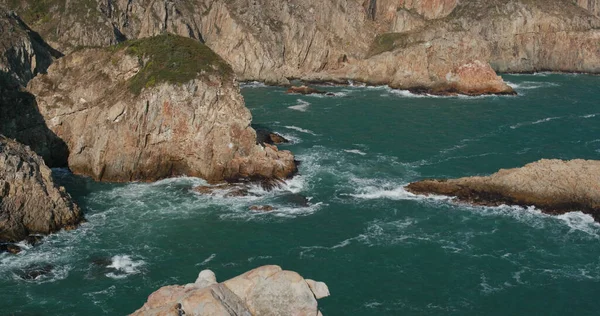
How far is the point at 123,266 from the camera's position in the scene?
2096 inches

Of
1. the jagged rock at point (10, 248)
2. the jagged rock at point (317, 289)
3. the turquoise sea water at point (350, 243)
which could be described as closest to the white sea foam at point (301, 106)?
the turquoise sea water at point (350, 243)

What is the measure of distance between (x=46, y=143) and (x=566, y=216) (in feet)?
195

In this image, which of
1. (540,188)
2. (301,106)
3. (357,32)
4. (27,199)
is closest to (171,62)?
(27,199)

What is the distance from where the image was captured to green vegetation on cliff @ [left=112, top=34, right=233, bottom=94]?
76.9 meters

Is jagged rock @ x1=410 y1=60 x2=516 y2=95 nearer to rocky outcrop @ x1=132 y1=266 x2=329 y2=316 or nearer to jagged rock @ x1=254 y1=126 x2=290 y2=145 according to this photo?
jagged rock @ x1=254 y1=126 x2=290 y2=145

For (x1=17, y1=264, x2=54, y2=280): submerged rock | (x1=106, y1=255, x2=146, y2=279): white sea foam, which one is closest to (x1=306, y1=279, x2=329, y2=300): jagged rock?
(x1=106, y1=255, x2=146, y2=279): white sea foam

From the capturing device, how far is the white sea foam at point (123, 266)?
51.9 meters

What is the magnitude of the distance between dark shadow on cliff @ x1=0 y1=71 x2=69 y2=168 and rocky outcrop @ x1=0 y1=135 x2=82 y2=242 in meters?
15.9

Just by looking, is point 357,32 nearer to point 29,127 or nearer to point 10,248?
point 29,127

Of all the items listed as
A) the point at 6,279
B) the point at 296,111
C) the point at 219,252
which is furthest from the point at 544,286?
the point at 296,111

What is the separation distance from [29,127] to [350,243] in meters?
43.8

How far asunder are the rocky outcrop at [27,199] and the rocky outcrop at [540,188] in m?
37.0

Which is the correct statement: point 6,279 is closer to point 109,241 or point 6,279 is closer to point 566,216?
point 109,241

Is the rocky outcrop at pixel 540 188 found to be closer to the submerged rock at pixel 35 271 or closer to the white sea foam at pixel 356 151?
the white sea foam at pixel 356 151
